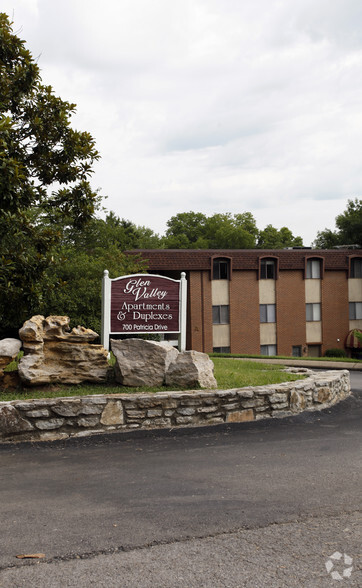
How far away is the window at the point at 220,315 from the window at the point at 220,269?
228 centimetres

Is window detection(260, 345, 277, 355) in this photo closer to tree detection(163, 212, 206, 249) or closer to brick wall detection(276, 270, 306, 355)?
brick wall detection(276, 270, 306, 355)

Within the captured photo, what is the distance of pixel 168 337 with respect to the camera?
33.4m

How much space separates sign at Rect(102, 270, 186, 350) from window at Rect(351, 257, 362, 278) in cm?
3408

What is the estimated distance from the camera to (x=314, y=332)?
41625mm

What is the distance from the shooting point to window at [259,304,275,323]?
40.4m

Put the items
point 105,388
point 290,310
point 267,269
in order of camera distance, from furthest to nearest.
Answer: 1. point 290,310
2. point 267,269
3. point 105,388

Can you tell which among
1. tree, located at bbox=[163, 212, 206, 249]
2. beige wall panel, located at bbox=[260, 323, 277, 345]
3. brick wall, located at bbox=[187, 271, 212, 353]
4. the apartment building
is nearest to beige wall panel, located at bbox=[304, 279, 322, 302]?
the apartment building

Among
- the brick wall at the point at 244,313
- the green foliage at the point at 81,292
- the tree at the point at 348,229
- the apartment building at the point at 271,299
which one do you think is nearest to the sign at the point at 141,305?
the green foliage at the point at 81,292

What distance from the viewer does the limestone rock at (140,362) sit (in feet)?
31.0

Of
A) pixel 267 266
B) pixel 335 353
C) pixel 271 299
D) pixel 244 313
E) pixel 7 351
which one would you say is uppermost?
pixel 267 266

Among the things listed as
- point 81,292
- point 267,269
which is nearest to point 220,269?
point 267,269

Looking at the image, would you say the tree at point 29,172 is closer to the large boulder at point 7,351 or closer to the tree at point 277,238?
the large boulder at point 7,351

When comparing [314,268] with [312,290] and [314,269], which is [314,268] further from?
[312,290]

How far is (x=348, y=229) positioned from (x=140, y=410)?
56287mm
